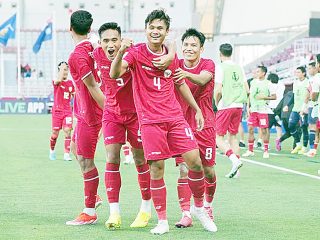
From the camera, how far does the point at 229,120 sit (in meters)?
15.2

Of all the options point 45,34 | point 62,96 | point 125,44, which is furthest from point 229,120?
point 45,34

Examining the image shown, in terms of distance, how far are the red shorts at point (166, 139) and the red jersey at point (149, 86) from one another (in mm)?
66

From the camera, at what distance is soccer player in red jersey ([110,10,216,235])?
802cm

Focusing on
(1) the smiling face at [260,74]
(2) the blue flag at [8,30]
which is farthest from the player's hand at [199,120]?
(2) the blue flag at [8,30]

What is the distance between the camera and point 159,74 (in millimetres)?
8062

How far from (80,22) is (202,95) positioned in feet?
4.85

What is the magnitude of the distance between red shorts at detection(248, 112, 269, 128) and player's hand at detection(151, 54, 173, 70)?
11.4 m

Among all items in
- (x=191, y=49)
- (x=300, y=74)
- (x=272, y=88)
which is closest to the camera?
(x=191, y=49)

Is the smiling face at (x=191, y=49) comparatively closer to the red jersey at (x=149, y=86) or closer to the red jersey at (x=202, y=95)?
the red jersey at (x=202, y=95)

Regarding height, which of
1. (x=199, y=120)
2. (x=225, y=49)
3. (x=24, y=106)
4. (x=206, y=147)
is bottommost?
(x=24, y=106)

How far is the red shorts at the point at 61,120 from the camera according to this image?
17.5 meters

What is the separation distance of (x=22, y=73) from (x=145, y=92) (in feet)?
155

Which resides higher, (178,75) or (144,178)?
(178,75)

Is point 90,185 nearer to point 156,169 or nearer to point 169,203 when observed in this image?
point 156,169
